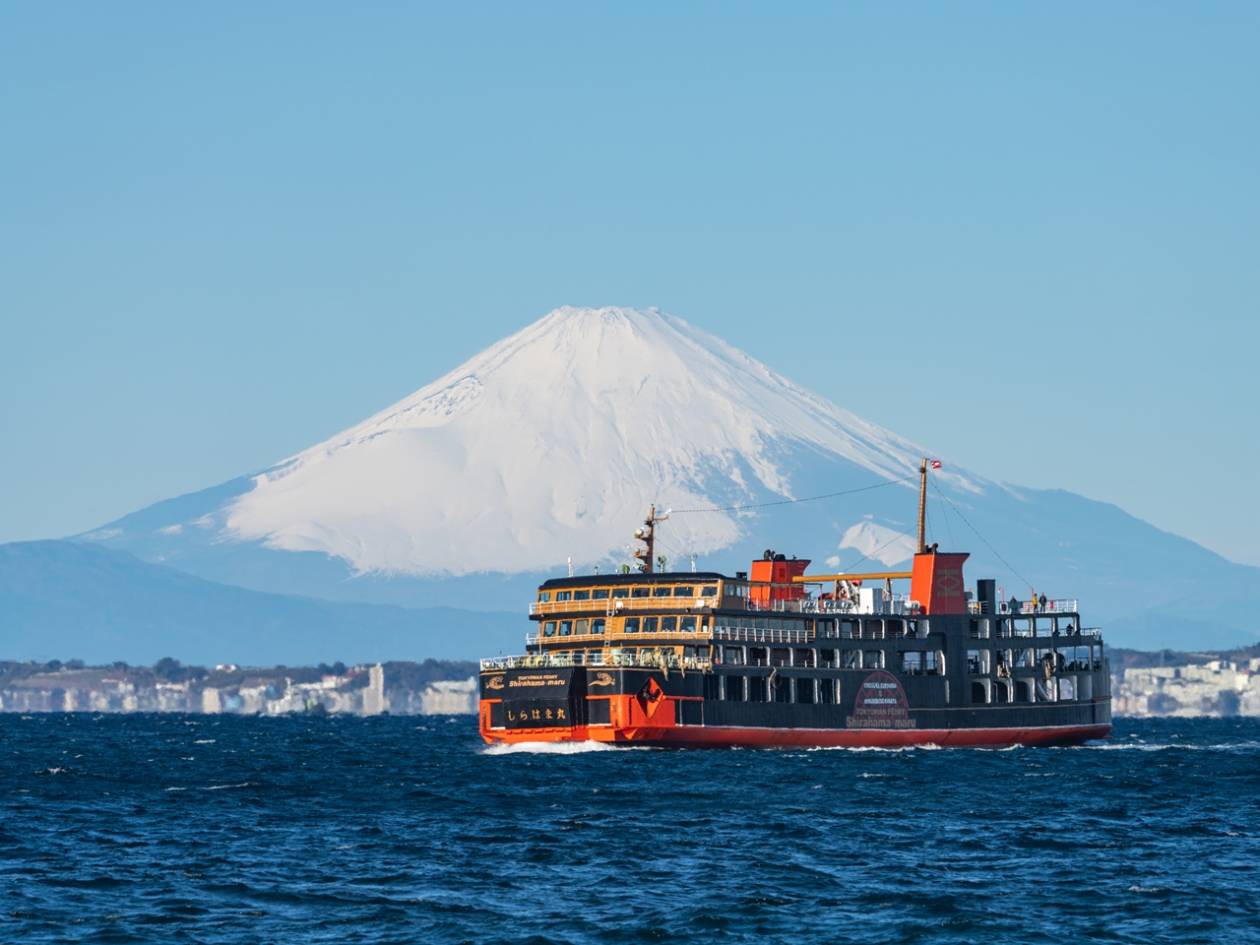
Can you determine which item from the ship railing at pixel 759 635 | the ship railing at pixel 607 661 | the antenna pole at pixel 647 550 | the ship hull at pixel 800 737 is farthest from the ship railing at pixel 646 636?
the ship hull at pixel 800 737

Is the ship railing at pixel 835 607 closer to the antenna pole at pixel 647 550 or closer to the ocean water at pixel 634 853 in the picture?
the antenna pole at pixel 647 550

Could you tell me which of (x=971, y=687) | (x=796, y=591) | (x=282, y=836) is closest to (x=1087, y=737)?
(x=971, y=687)

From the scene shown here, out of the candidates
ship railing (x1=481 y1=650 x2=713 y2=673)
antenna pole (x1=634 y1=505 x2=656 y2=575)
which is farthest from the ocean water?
antenna pole (x1=634 y1=505 x2=656 y2=575)

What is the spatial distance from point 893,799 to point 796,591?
43.9 metres

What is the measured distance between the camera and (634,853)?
6925cm

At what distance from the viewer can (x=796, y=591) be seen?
132 m

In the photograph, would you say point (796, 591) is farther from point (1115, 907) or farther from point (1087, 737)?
point (1115, 907)

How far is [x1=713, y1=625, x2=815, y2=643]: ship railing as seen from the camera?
120769 mm

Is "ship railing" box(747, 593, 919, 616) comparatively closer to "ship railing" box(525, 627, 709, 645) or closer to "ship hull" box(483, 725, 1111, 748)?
"ship railing" box(525, 627, 709, 645)

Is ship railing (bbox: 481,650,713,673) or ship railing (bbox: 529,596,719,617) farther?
ship railing (bbox: 529,596,719,617)

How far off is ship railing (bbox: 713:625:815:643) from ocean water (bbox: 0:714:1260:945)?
10686mm

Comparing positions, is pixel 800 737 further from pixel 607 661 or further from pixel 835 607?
pixel 607 661

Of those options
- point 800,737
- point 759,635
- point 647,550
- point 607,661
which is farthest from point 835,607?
point 607,661

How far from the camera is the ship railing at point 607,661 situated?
118m
